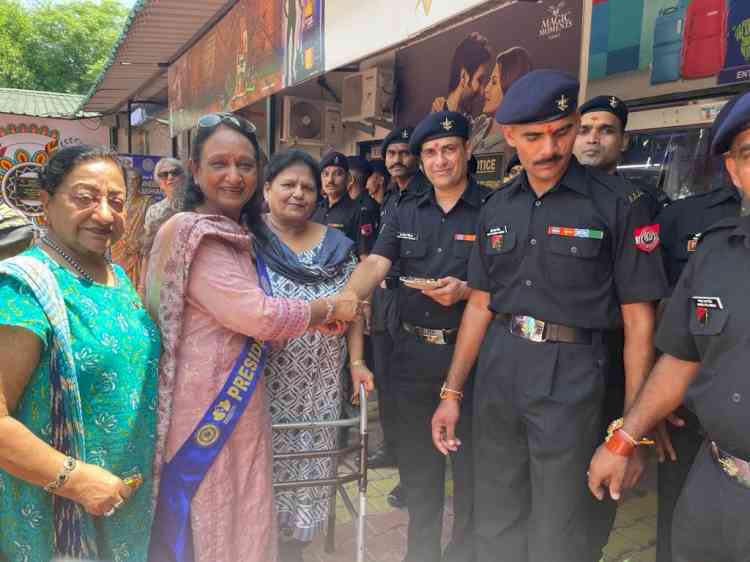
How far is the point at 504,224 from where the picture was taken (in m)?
2.06

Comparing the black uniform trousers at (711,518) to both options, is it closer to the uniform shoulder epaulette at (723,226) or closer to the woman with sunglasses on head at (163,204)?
the uniform shoulder epaulette at (723,226)

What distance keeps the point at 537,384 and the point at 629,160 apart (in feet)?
8.22

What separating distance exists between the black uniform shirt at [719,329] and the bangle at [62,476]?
5.36ft

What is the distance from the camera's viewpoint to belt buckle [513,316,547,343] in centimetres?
189

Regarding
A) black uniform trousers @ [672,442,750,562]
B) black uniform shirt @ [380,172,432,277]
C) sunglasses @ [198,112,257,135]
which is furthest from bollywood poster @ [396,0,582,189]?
black uniform trousers @ [672,442,750,562]

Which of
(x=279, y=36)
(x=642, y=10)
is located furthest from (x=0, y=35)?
(x=642, y=10)

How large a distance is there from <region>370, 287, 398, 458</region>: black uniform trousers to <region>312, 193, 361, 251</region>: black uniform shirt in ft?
4.14

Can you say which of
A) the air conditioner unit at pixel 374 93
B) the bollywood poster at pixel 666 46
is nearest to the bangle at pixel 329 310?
the bollywood poster at pixel 666 46

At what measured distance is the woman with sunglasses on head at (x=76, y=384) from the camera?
1.29 m

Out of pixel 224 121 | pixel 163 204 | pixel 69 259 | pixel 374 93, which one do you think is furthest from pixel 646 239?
pixel 374 93

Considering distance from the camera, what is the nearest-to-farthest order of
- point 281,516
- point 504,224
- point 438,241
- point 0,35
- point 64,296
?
point 64,296
point 504,224
point 281,516
point 438,241
point 0,35

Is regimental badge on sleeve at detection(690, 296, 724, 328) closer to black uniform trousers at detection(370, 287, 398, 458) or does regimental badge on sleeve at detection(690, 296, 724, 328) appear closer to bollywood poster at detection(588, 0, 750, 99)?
bollywood poster at detection(588, 0, 750, 99)

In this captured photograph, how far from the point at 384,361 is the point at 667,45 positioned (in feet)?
9.10

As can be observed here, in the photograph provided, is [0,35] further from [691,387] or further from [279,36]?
[691,387]
